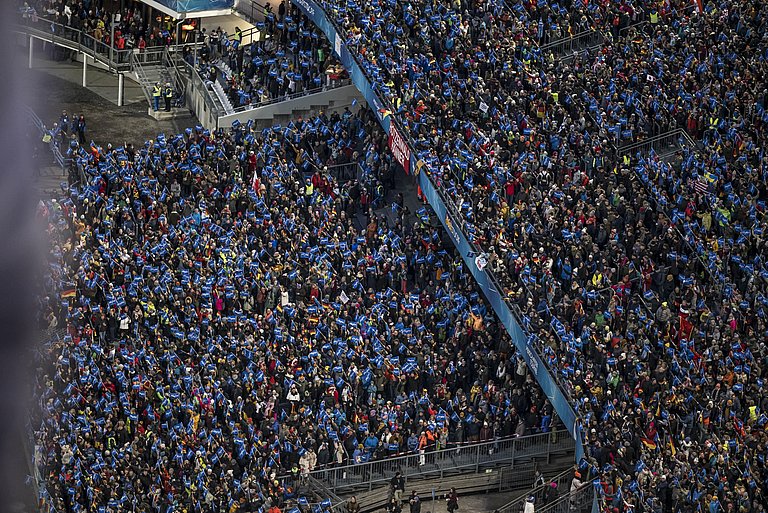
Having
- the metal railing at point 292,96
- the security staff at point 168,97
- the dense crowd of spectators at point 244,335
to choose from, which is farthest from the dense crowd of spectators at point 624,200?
the security staff at point 168,97

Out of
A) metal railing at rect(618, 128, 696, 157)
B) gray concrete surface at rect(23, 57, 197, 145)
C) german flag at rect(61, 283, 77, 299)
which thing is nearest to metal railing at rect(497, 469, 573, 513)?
metal railing at rect(618, 128, 696, 157)

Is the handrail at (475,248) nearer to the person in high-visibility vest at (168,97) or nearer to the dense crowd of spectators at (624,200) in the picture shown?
the dense crowd of spectators at (624,200)

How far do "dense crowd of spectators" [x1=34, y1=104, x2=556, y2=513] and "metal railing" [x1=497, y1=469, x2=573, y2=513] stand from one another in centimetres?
187

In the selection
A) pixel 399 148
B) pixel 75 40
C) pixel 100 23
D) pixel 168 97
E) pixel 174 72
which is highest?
pixel 100 23

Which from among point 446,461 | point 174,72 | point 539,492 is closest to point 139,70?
point 174,72

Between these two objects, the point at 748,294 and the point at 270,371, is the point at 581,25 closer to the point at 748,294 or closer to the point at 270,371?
the point at 748,294

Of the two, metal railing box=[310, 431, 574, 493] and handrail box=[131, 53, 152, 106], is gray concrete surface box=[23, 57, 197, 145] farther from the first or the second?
metal railing box=[310, 431, 574, 493]

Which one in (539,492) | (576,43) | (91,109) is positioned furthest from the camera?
(91,109)

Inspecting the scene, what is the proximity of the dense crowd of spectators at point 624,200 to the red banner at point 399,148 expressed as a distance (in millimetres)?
452

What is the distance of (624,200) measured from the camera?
200 ft

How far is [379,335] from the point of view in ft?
192

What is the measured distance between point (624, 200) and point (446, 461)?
10.9m

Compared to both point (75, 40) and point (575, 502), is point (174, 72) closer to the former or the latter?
point (75, 40)

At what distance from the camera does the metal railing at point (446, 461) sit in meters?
Result: 54.7
